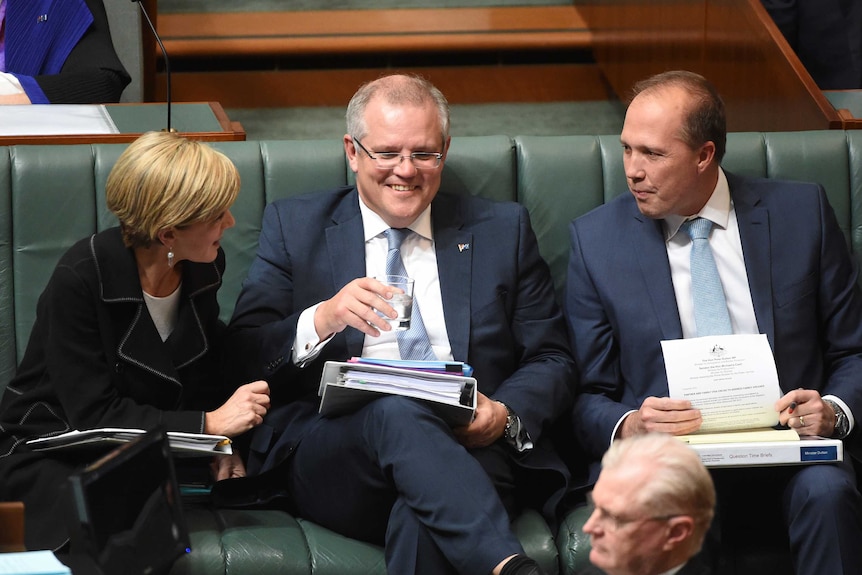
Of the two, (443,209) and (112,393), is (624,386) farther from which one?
(112,393)

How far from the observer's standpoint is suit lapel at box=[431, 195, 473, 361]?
2.90m

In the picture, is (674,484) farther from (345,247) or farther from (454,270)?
(345,247)

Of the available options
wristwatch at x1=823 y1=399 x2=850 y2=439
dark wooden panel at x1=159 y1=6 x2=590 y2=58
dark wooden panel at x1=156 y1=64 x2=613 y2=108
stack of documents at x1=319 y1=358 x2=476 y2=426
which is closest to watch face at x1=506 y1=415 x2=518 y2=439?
stack of documents at x1=319 y1=358 x2=476 y2=426

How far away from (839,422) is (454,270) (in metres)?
0.93

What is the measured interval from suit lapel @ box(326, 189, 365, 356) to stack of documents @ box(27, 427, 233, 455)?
55cm

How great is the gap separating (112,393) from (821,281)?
5.37 feet

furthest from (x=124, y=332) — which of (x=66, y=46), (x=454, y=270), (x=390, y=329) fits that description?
(x=66, y=46)

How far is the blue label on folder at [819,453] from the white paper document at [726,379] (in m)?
0.11

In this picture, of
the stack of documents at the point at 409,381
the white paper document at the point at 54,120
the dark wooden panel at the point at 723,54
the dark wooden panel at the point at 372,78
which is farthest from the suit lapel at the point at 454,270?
the dark wooden panel at the point at 372,78

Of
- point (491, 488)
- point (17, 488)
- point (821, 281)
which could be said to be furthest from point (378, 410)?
point (821, 281)

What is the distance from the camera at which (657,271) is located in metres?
2.92

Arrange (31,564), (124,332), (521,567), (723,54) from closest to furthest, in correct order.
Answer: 1. (31,564)
2. (521,567)
3. (124,332)
4. (723,54)

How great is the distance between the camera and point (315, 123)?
5.33 metres

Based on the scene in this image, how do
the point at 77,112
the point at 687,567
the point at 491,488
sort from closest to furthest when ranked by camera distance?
the point at 687,567
the point at 491,488
the point at 77,112
